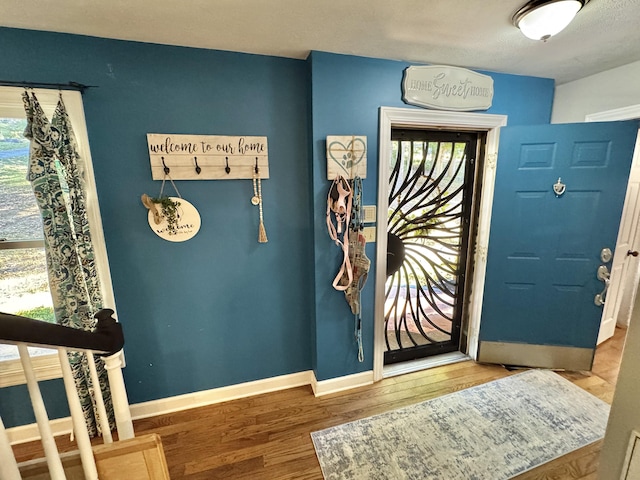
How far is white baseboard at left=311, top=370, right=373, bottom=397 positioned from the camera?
6.70 feet

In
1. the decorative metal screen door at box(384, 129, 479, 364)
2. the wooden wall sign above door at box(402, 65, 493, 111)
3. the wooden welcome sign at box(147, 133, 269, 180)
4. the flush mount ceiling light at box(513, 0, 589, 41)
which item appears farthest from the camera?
the decorative metal screen door at box(384, 129, 479, 364)

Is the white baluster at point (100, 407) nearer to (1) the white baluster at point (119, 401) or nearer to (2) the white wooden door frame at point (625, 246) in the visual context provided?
(1) the white baluster at point (119, 401)

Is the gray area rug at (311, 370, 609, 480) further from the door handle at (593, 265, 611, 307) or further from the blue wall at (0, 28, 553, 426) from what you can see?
the door handle at (593, 265, 611, 307)

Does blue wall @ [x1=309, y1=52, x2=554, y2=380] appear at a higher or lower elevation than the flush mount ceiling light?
lower

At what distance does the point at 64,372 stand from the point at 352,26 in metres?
1.80

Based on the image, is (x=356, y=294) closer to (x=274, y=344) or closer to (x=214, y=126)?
(x=274, y=344)

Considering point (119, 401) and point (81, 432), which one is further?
point (119, 401)

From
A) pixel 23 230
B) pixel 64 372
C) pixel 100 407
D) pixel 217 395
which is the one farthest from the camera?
pixel 217 395

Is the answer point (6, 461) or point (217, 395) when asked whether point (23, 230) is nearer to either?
point (6, 461)

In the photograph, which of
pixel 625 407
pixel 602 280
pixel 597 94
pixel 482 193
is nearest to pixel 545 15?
pixel 482 193

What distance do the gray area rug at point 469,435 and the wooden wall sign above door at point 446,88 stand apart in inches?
82.8

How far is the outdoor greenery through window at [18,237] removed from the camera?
1456mm

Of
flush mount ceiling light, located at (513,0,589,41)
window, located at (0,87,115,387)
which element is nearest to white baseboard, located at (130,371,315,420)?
window, located at (0,87,115,387)

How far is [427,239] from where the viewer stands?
2268 millimetres
